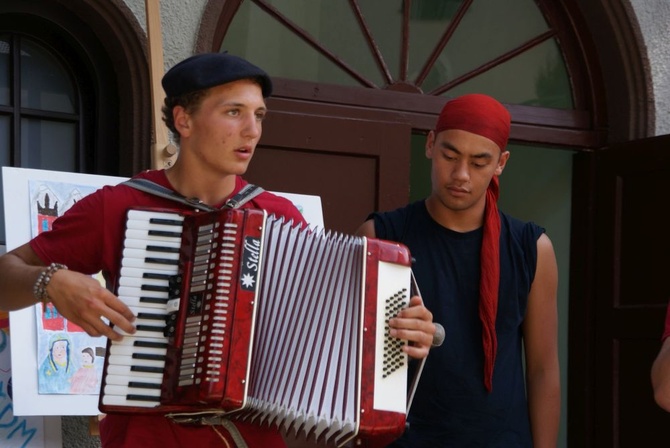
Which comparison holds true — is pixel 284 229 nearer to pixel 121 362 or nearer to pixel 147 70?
pixel 121 362

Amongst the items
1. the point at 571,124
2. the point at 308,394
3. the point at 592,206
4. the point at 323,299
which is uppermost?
the point at 571,124

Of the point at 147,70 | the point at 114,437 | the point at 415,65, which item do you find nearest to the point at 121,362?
the point at 114,437

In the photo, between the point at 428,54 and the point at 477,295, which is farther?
the point at 428,54

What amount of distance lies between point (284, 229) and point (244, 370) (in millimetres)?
350

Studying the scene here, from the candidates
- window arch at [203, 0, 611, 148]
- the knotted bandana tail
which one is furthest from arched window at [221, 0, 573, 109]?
the knotted bandana tail

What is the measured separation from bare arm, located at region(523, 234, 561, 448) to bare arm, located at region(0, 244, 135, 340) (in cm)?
122

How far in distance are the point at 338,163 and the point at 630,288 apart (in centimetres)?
144

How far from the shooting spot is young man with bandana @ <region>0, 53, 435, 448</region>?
273 centimetres

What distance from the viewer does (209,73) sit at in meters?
2.88

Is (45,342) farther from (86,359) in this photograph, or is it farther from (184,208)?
(184,208)

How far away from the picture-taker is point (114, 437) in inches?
109

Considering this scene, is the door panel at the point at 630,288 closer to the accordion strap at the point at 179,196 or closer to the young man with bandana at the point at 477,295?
the young man with bandana at the point at 477,295

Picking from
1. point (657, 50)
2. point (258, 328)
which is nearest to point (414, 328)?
point (258, 328)

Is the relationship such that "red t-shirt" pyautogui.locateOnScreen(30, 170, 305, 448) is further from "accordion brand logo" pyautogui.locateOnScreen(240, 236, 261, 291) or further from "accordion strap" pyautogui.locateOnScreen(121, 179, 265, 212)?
"accordion brand logo" pyautogui.locateOnScreen(240, 236, 261, 291)
